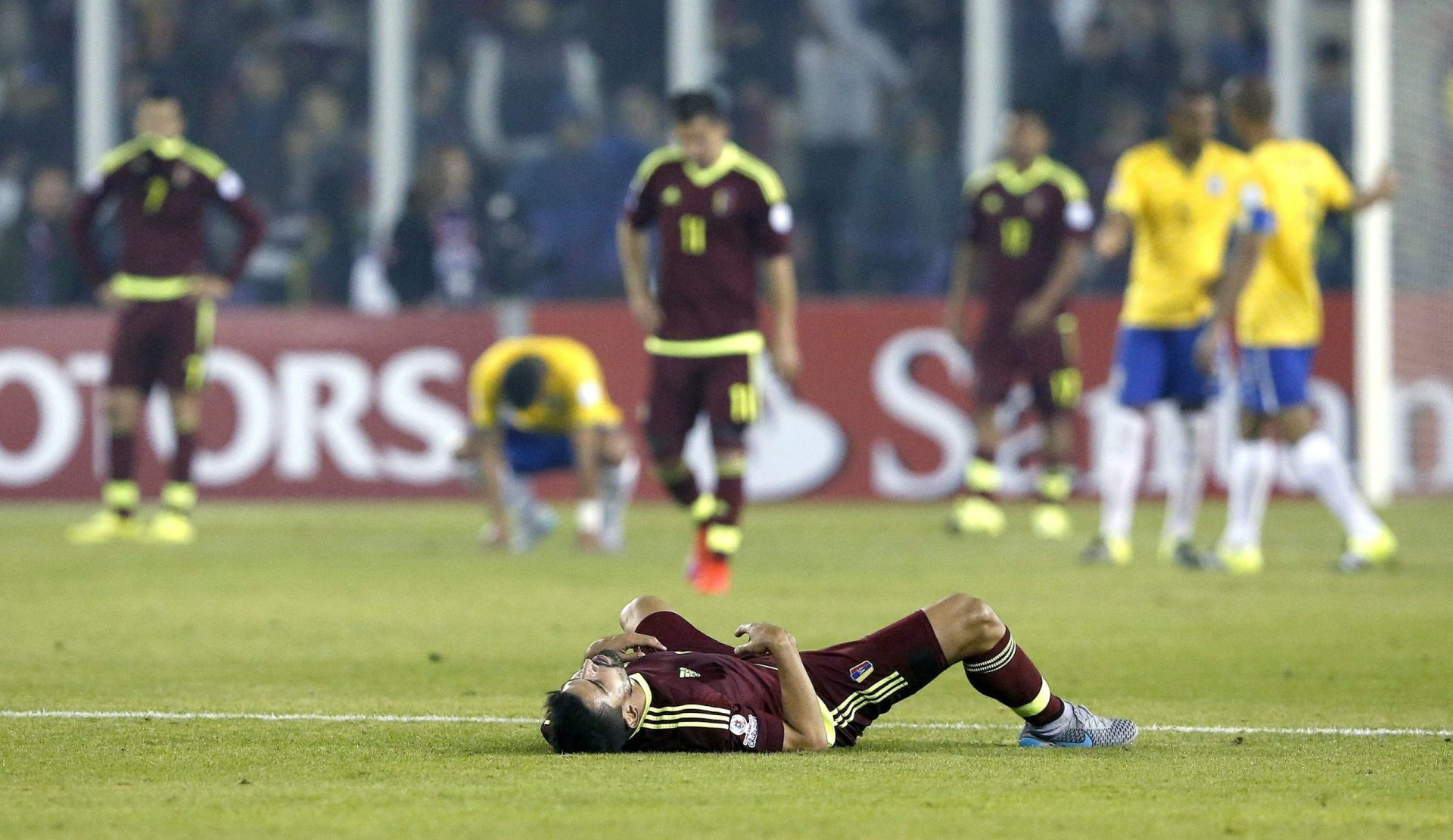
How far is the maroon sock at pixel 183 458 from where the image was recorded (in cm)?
1353

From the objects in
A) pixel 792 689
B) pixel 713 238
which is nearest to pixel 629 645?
pixel 792 689

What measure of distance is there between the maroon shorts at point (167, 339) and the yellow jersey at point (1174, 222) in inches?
209

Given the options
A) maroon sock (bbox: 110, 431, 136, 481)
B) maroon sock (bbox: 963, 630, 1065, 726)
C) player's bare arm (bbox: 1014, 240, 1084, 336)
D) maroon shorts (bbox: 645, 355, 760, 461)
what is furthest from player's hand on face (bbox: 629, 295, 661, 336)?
maroon sock (bbox: 963, 630, 1065, 726)

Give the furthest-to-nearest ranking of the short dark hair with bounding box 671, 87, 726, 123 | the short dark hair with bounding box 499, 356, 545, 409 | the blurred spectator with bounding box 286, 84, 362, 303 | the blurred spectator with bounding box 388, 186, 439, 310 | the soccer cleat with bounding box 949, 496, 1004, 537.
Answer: the blurred spectator with bounding box 286, 84, 362, 303, the blurred spectator with bounding box 388, 186, 439, 310, the soccer cleat with bounding box 949, 496, 1004, 537, the short dark hair with bounding box 499, 356, 545, 409, the short dark hair with bounding box 671, 87, 726, 123

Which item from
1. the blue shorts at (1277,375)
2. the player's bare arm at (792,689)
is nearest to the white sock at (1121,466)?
the blue shorts at (1277,375)

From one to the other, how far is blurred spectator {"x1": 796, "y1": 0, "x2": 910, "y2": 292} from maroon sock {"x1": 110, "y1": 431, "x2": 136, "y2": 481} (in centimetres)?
578

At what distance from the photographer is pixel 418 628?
8789 millimetres

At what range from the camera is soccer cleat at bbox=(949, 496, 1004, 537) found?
1367 centimetres

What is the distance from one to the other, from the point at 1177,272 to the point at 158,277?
229 inches

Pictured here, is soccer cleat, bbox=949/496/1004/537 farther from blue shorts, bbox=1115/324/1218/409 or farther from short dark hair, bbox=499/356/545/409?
short dark hair, bbox=499/356/545/409

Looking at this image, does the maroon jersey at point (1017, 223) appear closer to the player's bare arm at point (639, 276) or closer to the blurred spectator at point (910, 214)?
the blurred spectator at point (910, 214)

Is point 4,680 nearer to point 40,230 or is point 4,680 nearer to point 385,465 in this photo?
point 385,465

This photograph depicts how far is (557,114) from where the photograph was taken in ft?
59.8

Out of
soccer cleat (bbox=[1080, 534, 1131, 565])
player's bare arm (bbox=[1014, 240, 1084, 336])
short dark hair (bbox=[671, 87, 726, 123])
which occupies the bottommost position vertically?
soccer cleat (bbox=[1080, 534, 1131, 565])
